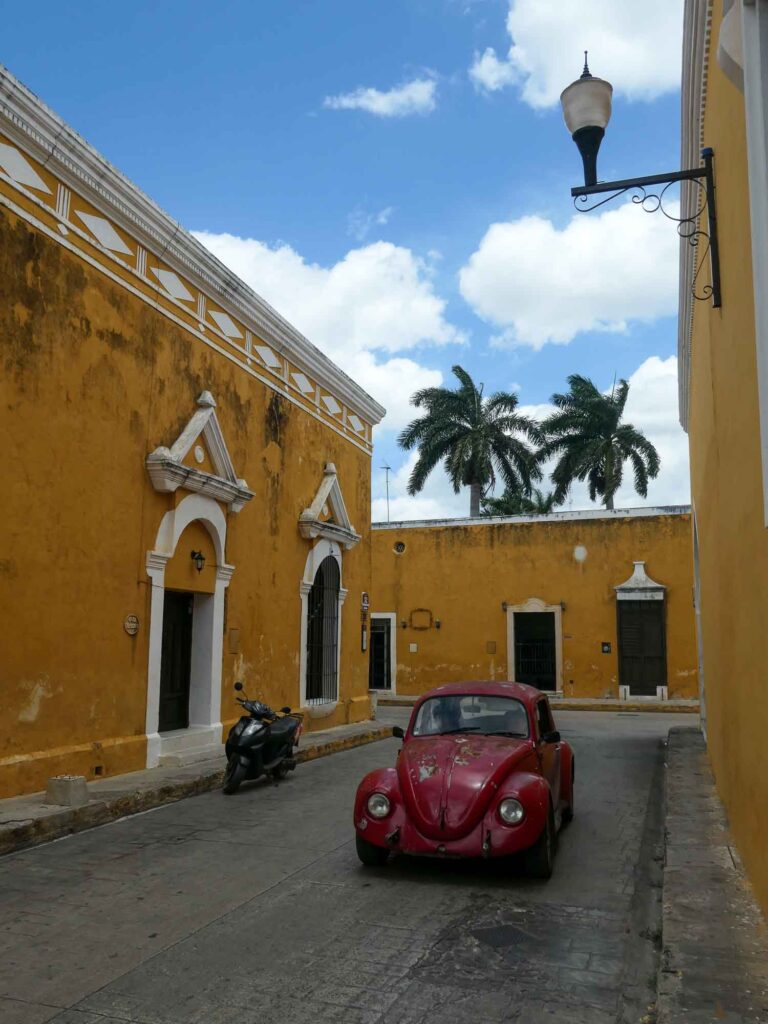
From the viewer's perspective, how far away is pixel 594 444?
33844mm

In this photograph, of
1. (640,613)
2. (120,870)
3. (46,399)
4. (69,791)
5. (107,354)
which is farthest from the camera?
(640,613)

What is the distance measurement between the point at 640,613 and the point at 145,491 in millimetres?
16815

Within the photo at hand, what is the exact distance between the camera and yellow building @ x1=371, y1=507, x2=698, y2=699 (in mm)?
23172

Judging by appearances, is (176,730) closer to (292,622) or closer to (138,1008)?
(292,622)

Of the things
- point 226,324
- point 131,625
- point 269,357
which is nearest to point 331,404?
point 269,357

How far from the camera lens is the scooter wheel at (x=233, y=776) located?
9.22 meters

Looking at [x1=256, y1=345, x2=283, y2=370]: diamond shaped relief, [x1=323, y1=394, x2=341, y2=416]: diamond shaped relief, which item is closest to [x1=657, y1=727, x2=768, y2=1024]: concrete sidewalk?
[x1=256, y1=345, x2=283, y2=370]: diamond shaped relief

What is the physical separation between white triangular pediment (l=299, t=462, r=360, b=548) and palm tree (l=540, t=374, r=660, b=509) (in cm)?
1949

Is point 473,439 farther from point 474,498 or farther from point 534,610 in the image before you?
point 534,610

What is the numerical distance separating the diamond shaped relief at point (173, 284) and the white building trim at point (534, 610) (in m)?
15.8

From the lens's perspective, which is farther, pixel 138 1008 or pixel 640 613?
pixel 640 613

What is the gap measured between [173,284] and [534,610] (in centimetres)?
1630

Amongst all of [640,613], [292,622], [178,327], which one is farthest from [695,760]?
[640,613]

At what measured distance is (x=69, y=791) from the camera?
24.1 feet
